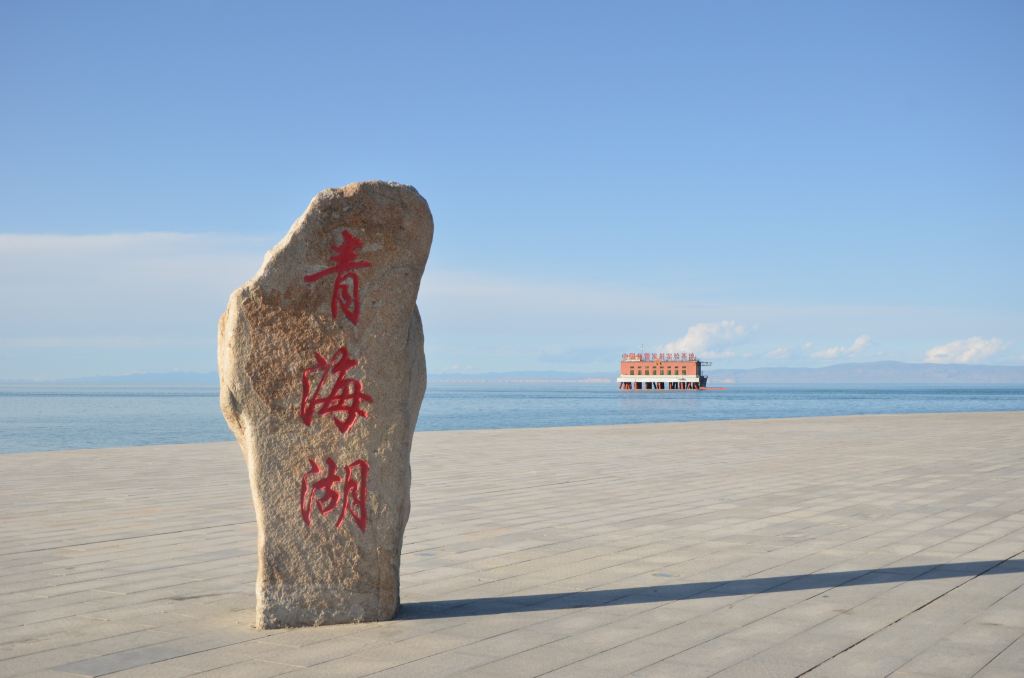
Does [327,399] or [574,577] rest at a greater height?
[327,399]

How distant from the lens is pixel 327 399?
17.0ft

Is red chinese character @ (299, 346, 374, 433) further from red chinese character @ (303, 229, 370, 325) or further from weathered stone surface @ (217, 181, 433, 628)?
red chinese character @ (303, 229, 370, 325)

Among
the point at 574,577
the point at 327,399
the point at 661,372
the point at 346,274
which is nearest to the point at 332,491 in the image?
the point at 327,399

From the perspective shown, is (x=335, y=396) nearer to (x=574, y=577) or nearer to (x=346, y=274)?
(x=346, y=274)

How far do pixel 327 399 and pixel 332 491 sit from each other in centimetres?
48

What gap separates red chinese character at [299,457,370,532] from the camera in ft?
17.0

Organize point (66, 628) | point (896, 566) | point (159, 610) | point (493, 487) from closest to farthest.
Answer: point (66, 628)
point (159, 610)
point (896, 566)
point (493, 487)

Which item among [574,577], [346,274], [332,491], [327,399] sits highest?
[346,274]

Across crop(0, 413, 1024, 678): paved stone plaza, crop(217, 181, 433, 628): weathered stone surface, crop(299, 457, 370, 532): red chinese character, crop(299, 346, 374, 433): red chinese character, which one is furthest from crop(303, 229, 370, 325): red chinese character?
crop(0, 413, 1024, 678): paved stone plaza

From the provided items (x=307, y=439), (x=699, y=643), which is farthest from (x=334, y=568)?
(x=699, y=643)

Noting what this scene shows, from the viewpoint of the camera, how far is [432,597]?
18.8 feet

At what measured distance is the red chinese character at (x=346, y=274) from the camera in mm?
5172

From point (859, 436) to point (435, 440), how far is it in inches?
339

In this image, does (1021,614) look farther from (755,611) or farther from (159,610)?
(159,610)
